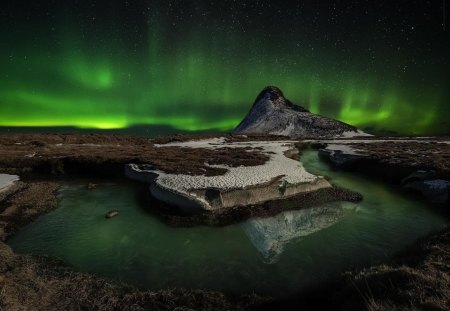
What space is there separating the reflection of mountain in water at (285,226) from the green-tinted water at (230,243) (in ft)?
0.19

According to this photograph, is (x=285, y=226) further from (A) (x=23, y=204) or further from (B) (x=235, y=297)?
(A) (x=23, y=204)

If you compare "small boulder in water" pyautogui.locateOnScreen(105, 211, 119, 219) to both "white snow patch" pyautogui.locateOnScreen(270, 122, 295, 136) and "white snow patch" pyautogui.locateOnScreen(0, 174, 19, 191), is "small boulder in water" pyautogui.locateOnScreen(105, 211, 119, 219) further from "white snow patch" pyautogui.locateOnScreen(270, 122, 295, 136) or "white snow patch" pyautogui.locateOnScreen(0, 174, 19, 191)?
"white snow patch" pyautogui.locateOnScreen(270, 122, 295, 136)

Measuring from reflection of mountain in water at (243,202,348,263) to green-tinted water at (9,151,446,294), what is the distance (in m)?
0.06

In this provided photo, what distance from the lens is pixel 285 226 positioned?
18.8m

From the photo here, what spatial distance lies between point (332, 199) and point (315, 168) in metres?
18.4

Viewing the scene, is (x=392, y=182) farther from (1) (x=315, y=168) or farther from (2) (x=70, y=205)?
(2) (x=70, y=205)

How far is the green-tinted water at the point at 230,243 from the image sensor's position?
515 inches

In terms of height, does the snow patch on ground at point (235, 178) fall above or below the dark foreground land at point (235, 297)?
above

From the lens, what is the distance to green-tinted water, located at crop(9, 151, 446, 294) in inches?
515

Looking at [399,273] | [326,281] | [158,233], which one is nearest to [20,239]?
[158,233]

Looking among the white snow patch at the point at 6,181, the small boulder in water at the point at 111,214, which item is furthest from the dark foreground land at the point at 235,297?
the white snow patch at the point at 6,181

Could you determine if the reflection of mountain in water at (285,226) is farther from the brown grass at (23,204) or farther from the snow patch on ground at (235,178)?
the brown grass at (23,204)

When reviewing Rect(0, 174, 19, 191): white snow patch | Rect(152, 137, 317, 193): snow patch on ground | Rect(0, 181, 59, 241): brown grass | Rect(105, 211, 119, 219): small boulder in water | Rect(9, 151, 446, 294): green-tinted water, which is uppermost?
Rect(152, 137, 317, 193): snow patch on ground

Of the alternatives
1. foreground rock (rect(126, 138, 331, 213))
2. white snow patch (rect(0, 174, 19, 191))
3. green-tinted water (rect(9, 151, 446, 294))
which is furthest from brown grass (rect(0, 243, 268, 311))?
white snow patch (rect(0, 174, 19, 191))
